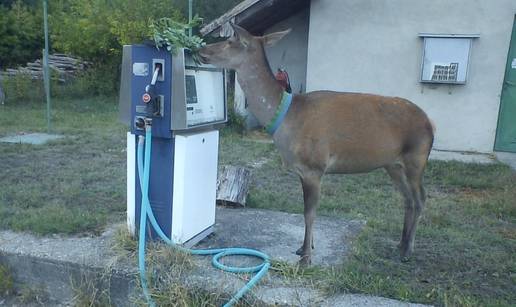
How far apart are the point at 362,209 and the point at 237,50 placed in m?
2.62

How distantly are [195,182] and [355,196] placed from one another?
110 inches

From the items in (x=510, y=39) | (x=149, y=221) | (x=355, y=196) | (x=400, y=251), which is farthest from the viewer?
(x=510, y=39)

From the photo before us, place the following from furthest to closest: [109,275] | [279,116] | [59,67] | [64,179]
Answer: [59,67] < [64,179] < [279,116] < [109,275]

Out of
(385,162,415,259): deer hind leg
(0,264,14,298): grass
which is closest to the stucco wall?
(385,162,415,259): deer hind leg

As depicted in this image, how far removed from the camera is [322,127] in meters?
3.56

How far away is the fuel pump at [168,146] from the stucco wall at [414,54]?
6.19 metres

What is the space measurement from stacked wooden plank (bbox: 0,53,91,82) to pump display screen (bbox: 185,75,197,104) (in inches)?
561

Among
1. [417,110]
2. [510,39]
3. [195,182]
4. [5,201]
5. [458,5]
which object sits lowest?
[5,201]

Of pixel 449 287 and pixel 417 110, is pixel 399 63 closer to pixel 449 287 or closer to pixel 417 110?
pixel 417 110

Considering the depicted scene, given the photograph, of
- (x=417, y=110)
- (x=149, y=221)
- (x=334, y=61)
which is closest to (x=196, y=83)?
(x=149, y=221)

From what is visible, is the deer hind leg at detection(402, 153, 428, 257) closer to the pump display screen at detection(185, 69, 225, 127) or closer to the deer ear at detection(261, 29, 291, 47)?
the deer ear at detection(261, 29, 291, 47)

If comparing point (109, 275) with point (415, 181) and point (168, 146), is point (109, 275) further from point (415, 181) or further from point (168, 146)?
point (415, 181)

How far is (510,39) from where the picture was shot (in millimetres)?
8789

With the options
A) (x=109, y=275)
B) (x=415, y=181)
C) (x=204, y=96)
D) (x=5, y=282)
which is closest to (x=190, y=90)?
(x=204, y=96)
